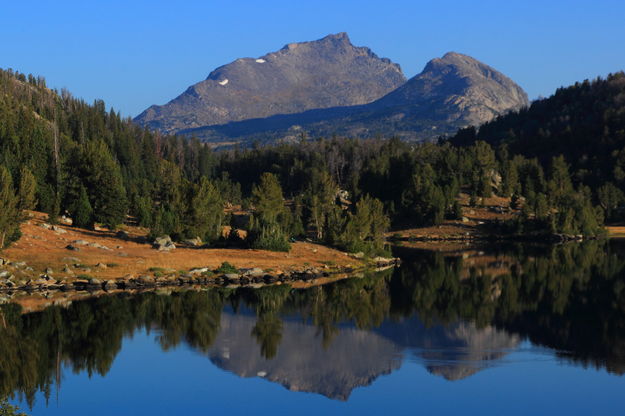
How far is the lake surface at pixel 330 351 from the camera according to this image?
1570 inches

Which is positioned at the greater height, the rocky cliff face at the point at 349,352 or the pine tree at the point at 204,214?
the pine tree at the point at 204,214

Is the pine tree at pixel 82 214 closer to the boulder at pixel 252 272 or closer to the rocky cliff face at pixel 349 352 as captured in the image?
the boulder at pixel 252 272

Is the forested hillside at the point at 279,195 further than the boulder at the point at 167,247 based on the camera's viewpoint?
Yes

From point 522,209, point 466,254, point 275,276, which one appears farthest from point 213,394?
point 522,209

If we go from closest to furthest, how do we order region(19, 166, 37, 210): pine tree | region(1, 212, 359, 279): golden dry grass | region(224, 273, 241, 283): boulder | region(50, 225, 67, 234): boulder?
region(1, 212, 359, 279): golden dry grass → region(224, 273, 241, 283): boulder → region(19, 166, 37, 210): pine tree → region(50, 225, 67, 234): boulder

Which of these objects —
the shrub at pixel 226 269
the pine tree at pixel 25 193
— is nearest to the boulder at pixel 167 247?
the shrub at pixel 226 269

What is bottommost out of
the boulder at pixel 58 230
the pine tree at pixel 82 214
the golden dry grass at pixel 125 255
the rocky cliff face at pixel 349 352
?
the rocky cliff face at pixel 349 352

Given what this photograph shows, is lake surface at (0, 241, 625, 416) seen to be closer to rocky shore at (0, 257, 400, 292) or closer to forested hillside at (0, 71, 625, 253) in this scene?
rocky shore at (0, 257, 400, 292)

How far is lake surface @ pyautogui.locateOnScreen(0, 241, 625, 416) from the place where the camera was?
39875 mm

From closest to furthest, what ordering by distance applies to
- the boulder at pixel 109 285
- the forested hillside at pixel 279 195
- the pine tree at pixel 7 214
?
the boulder at pixel 109 285
the pine tree at pixel 7 214
the forested hillside at pixel 279 195

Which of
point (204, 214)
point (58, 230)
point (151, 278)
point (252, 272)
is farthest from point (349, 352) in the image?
point (204, 214)

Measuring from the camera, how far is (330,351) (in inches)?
1986

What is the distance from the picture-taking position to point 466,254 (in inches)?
4643

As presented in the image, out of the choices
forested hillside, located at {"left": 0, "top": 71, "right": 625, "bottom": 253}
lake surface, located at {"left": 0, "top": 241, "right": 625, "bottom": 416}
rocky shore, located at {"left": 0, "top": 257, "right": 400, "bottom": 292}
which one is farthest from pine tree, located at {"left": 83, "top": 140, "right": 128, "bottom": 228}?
lake surface, located at {"left": 0, "top": 241, "right": 625, "bottom": 416}
